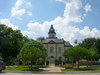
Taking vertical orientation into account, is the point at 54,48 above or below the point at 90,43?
below

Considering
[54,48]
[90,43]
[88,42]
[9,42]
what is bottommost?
[54,48]

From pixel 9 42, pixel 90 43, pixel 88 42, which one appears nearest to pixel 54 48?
pixel 9 42

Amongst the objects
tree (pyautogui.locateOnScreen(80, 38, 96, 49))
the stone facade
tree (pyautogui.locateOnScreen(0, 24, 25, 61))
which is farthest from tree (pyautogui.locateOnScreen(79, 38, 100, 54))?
tree (pyautogui.locateOnScreen(0, 24, 25, 61))

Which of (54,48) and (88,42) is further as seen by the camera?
(88,42)

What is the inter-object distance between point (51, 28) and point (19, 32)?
28.6m

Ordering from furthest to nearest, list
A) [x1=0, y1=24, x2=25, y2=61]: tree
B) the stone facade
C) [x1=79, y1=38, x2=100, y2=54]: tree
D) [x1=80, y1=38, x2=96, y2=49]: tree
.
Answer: [x1=80, y1=38, x2=96, y2=49]: tree → [x1=79, y1=38, x2=100, y2=54]: tree → the stone facade → [x1=0, y1=24, x2=25, y2=61]: tree

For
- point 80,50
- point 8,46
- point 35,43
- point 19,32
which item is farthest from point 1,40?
point 80,50

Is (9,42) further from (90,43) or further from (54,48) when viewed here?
(90,43)

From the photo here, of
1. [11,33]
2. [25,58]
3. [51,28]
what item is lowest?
[25,58]

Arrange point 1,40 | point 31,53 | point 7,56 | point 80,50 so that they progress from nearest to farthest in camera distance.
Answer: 1. point 31,53
2. point 80,50
3. point 1,40
4. point 7,56

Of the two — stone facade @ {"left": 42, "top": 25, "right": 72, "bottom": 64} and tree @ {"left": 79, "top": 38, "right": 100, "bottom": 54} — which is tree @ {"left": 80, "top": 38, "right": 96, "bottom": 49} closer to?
tree @ {"left": 79, "top": 38, "right": 100, "bottom": 54}

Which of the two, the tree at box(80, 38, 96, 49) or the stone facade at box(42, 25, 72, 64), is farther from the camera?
the tree at box(80, 38, 96, 49)

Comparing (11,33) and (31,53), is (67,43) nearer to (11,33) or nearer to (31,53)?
(11,33)

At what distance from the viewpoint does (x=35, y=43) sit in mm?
56062
